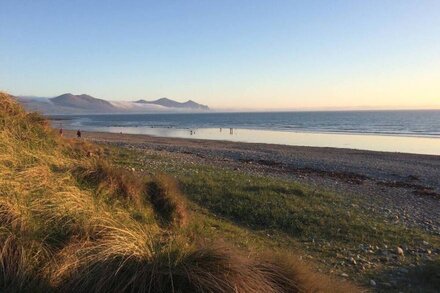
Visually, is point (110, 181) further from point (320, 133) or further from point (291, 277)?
point (320, 133)

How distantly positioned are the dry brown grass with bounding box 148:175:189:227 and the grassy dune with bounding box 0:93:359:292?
1.52ft

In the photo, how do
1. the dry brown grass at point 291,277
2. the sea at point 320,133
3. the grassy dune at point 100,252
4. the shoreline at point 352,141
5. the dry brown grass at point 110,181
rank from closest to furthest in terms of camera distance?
1. the grassy dune at point 100,252
2. the dry brown grass at point 291,277
3. the dry brown grass at point 110,181
4. the shoreline at point 352,141
5. the sea at point 320,133

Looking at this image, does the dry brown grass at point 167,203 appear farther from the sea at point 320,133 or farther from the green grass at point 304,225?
the sea at point 320,133

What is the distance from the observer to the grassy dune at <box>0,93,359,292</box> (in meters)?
4.23

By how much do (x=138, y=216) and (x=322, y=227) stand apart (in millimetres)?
4998

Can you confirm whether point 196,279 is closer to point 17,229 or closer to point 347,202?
point 17,229

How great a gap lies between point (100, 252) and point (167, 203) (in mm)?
4336

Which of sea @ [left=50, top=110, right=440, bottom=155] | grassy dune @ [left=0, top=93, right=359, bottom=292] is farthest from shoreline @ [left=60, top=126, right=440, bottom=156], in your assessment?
grassy dune @ [left=0, top=93, right=359, bottom=292]

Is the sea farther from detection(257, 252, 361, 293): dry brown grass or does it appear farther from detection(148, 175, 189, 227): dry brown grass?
detection(257, 252, 361, 293): dry brown grass

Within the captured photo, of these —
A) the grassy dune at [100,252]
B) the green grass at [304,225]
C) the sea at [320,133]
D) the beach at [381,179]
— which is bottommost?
the sea at [320,133]

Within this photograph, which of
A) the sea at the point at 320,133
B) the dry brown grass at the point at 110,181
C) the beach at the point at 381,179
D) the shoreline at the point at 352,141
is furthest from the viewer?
the sea at the point at 320,133

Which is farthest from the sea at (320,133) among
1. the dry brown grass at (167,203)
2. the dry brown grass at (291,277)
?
the dry brown grass at (291,277)

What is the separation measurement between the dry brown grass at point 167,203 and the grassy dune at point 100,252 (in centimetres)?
46

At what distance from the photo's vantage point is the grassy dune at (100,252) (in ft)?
13.9
